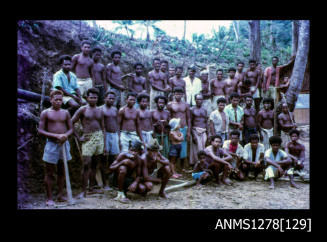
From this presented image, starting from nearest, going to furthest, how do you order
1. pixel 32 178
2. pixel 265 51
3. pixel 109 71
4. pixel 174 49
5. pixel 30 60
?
pixel 32 178
pixel 109 71
pixel 30 60
pixel 174 49
pixel 265 51

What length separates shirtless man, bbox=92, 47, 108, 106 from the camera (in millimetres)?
5801

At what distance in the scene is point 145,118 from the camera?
543 cm

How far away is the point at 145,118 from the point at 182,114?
3.00 feet

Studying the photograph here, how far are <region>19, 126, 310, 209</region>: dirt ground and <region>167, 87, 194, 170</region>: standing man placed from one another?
95 centimetres

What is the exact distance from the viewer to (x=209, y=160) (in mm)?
5488

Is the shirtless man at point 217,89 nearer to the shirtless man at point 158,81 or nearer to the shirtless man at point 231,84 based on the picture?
the shirtless man at point 231,84

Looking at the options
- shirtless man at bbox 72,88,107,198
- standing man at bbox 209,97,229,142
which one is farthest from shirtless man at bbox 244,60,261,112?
shirtless man at bbox 72,88,107,198

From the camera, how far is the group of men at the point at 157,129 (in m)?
4.39

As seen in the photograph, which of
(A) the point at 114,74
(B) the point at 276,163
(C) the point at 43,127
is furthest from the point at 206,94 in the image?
(C) the point at 43,127

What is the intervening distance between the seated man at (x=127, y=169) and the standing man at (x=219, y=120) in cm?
226

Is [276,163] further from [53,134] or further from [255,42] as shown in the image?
[255,42]
